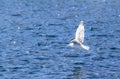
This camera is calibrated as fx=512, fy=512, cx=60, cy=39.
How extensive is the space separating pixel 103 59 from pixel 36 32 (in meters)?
15.4

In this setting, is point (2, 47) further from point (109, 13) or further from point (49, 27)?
point (109, 13)

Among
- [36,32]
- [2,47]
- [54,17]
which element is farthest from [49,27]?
[2,47]

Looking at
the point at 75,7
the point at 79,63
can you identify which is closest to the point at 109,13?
the point at 75,7

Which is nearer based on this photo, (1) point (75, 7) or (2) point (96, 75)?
(2) point (96, 75)

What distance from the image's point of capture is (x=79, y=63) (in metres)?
45.4

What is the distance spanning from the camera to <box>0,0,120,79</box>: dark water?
1683 inches

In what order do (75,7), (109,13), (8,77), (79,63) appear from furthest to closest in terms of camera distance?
1. (75,7)
2. (109,13)
3. (79,63)
4. (8,77)

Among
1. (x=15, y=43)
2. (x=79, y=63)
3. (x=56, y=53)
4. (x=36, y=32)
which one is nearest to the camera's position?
(x=79, y=63)

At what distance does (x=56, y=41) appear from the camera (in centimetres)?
5488

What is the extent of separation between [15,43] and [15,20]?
678 inches

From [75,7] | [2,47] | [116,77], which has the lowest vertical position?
[116,77]

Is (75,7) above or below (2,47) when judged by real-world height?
above

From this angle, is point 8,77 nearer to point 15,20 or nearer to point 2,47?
point 2,47

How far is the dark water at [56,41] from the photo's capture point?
1683 inches
